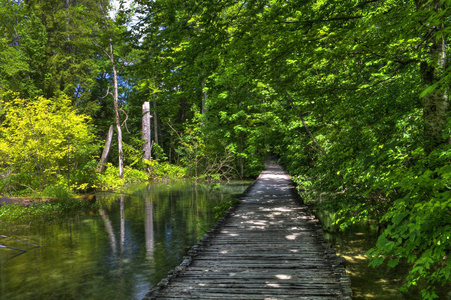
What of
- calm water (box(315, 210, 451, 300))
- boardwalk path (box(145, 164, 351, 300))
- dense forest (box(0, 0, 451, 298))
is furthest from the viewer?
calm water (box(315, 210, 451, 300))

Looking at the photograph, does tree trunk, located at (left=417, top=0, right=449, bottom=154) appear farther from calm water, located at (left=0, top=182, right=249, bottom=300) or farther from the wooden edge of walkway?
calm water, located at (left=0, top=182, right=249, bottom=300)

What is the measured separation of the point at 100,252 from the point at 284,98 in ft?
29.1

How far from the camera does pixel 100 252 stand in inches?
323

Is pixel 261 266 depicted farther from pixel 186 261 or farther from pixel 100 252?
pixel 100 252

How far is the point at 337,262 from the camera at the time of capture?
4.94 metres

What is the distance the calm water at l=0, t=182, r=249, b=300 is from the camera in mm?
6129

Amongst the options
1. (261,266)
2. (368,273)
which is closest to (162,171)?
(368,273)

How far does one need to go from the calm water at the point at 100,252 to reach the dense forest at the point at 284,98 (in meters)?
4.06

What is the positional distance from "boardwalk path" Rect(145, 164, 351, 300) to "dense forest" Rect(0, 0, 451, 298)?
88 centimetres

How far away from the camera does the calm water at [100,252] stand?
6.13 m

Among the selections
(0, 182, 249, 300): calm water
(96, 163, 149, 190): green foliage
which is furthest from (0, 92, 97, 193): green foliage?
(0, 182, 249, 300): calm water

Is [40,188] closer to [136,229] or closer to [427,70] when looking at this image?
[136,229]

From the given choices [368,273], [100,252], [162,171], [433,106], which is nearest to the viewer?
[433,106]

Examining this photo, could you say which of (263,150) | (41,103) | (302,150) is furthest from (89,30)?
(302,150)
